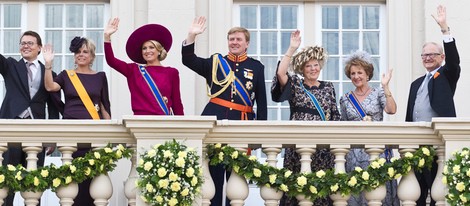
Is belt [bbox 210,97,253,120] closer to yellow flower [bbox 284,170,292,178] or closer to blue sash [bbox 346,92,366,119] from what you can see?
blue sash [bbox 346,92,366,119]

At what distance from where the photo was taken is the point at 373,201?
16.0 m

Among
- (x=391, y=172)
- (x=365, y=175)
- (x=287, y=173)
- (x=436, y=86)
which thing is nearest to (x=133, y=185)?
(x=287, y=173)

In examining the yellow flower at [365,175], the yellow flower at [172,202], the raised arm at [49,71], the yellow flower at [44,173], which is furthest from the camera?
the raised arm at [49,71]

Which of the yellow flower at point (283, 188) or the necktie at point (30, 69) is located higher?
the necktie at point (30, 69)

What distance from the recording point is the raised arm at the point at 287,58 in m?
16.5

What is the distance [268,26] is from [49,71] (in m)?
3.59

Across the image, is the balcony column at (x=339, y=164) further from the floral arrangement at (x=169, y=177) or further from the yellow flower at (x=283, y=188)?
the floral arrangement at (x=169, y=177)


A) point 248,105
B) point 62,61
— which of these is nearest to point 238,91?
point 248,105

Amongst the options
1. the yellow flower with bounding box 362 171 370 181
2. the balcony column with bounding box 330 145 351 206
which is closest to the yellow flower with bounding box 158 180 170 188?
the balcony column with bounding box 330 145 351 206

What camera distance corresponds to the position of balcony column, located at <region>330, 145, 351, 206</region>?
628 inches

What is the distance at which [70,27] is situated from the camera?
64.8 ft

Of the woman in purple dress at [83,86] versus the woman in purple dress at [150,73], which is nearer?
the woman in purple dress at [150,73]

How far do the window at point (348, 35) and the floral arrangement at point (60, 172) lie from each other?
4376mm

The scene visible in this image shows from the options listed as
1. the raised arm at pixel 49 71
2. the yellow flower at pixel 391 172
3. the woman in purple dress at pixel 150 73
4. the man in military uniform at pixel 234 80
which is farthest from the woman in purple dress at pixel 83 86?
the yellow flower at pixel 391 172
